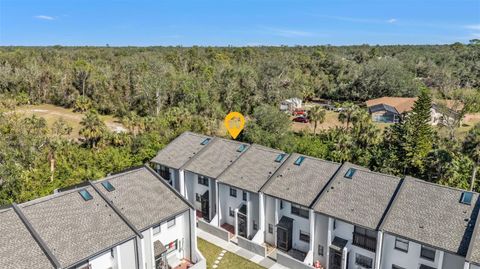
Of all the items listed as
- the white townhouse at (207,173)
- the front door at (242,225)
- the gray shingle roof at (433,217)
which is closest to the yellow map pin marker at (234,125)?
the white townhouse at (207,173)

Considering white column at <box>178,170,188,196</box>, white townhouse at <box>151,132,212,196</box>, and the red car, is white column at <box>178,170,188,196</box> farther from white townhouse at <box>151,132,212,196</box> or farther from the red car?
the red car

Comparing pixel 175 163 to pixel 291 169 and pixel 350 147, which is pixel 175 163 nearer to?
pixel 291 169

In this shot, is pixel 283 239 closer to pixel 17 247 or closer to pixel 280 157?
pixel 280 157

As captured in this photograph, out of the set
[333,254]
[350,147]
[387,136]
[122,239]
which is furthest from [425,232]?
[387,136]

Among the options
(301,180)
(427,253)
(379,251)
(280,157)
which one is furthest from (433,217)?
(280,157)

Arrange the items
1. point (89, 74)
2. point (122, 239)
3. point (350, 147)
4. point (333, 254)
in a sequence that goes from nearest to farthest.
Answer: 1. point (122, 239)
2. point (333, 254)
3. point (350, 147)
4. point (89, 74)

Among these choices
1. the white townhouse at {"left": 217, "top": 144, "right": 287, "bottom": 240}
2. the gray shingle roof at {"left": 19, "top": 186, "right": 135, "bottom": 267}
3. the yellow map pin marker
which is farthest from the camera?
the yellow map pin marker

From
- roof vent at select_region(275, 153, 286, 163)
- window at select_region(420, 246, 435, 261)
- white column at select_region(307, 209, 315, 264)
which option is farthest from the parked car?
window at select_region(420, 246, 435, 261)
